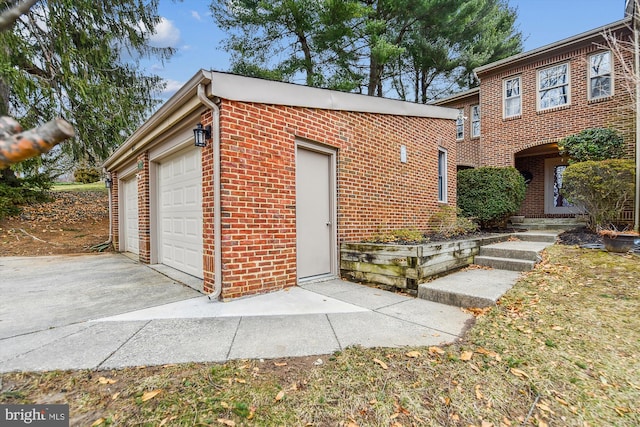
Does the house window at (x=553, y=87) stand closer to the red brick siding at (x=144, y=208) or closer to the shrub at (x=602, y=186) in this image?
the shrub at (x=602, y=186)

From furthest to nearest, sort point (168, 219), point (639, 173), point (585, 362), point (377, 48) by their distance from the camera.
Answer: point (377, 48)
point (639, 173)
point (168, 219)
point (585, 362)

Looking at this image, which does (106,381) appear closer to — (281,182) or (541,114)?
(281,182)

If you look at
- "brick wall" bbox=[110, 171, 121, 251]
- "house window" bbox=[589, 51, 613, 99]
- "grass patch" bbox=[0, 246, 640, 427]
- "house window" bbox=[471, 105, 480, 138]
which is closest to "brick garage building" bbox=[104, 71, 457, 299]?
"grass patch" bbox=[0, 246, 640, 427]

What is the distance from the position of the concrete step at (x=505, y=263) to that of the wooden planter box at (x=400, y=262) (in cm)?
19

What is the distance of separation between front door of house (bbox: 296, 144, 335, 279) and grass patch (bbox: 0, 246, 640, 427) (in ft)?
7.90

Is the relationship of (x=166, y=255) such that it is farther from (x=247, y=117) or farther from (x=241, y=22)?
(x=241, y=22)

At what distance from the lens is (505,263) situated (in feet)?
16.1

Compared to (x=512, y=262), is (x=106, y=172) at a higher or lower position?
higher

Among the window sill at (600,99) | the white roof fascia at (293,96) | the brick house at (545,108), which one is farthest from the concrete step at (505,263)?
the window sill at (600,99)

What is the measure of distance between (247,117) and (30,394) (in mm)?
3329

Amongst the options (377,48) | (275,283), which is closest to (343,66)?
(377,48)

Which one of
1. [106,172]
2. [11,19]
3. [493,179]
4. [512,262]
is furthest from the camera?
[106,172]

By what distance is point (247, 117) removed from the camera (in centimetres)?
387

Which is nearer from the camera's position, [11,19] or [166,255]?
[11,19]
